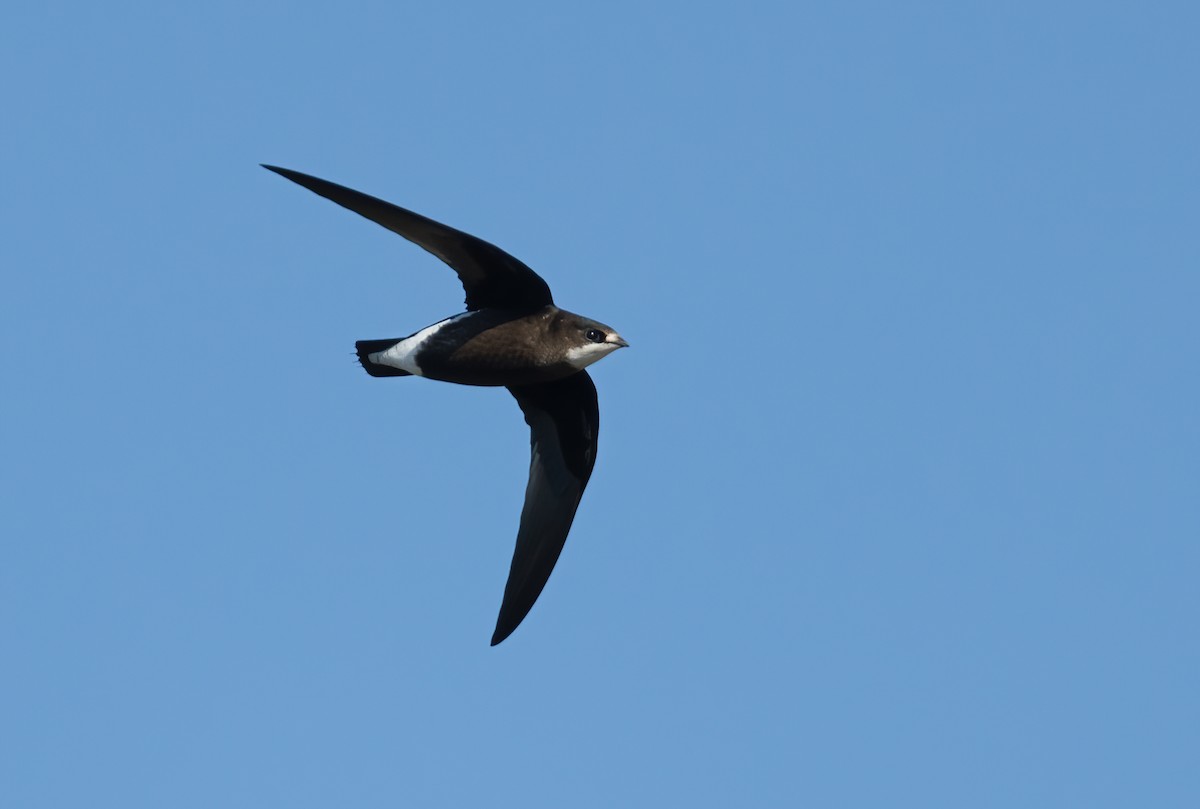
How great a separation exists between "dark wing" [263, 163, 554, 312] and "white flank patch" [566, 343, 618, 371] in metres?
0.49

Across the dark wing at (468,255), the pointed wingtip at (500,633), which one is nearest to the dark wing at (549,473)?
the pointed wingtip at (500,633)

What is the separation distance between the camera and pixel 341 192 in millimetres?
13891

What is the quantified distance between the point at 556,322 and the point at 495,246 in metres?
0.85

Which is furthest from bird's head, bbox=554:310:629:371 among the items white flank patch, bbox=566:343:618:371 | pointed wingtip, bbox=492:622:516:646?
pointed wingtip, bbox=492:622:516:646

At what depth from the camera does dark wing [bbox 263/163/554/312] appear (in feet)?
46.2

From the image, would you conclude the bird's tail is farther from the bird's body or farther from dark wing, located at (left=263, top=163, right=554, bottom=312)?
dark wing, located at (left=263, top=163, right=554, bottom=312)

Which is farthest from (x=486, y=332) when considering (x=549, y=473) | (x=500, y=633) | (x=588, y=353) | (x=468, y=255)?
(x=500, y=633)

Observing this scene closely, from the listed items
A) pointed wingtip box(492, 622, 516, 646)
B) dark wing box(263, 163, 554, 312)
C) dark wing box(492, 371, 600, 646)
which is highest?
dark wing box(263, 163, 554, 312)

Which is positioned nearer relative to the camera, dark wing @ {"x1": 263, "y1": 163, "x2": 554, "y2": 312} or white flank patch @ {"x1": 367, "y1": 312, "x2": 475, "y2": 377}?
dark wing @ {"x1": 263, "y1": 163, "x2": 554, "y2": 312}

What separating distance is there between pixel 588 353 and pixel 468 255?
1.22 m

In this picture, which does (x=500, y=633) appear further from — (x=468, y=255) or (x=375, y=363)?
(x=468, y=255)

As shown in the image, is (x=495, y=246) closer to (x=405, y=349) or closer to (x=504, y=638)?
(x=405, y=349)

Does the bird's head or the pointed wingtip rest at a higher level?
the bird's head

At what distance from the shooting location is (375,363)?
15.5 m
